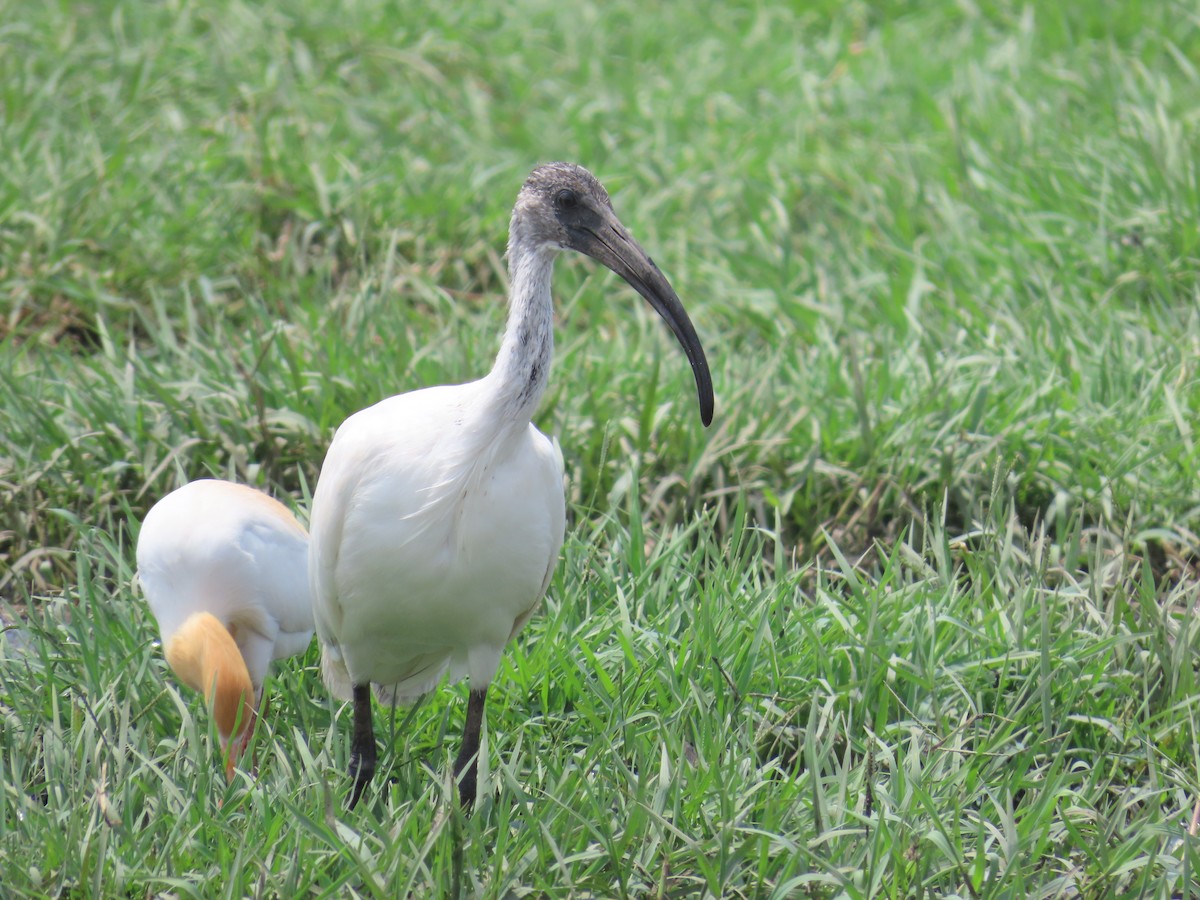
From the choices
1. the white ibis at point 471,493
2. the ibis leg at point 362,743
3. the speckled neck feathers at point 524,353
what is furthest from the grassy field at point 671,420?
the speckled neck feathers at point 524,353

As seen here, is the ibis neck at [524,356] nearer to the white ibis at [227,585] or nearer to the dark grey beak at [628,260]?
the dark grey beak at [628,260]

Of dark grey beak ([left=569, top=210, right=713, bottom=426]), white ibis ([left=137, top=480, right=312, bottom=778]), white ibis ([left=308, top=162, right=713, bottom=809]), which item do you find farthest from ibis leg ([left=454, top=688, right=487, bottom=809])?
dark grey beak ([left=569, top=210, right=713, bottom=426])

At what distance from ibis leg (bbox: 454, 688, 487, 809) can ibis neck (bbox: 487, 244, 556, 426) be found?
0.65 m

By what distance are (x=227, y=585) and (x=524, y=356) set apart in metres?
1.22

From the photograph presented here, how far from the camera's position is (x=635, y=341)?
480cm

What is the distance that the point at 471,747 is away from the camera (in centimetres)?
292

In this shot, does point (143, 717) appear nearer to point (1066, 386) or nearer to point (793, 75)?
point (1066, 386)

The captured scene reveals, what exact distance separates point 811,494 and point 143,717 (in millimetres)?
1968

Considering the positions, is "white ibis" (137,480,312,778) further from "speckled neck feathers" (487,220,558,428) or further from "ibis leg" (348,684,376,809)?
"speckled neck feathers" (487,220,558,428)

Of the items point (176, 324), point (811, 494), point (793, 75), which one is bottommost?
point (811, 494)

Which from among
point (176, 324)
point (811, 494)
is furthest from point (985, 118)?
point (176, 324)

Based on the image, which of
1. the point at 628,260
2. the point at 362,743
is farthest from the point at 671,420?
the point at 362,743

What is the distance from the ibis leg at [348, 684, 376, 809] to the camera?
9.59 feet

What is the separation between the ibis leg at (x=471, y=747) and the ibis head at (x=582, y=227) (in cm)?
76
